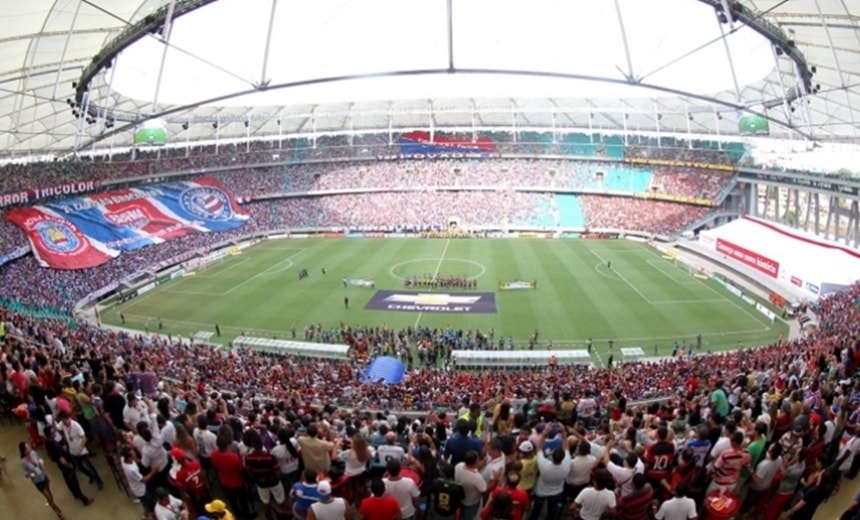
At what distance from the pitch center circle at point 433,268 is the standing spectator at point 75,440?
1154 inches

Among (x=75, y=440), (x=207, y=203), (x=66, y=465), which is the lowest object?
(x=66, y=465)

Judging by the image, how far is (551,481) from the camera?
5.88 m

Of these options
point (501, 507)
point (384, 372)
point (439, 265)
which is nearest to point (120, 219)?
point (439, 265)

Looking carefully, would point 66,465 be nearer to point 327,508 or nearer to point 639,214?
point 327,508

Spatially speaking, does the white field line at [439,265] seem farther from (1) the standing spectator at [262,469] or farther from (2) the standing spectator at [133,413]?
(1) the standing spectator at [262,469]

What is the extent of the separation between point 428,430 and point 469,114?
56.6 meters

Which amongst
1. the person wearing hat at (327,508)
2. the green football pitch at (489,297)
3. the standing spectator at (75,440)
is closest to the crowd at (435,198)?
the green football pitch at (489,297)

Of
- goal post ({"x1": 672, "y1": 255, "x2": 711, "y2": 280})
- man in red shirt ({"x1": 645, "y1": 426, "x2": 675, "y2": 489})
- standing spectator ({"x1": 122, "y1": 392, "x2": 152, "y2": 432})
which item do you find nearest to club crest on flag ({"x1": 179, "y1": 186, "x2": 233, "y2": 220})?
goal post ({"x1": 672, "y1": 255, "x2": 711, "y2": 280})

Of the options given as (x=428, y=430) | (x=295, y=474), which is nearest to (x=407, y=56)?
(x=428, y=430)

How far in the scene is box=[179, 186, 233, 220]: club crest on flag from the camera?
4891 centimetres

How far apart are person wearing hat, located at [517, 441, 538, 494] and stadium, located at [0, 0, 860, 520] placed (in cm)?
7

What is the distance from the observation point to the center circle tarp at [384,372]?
1980 cm

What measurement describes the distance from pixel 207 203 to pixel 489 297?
95.8ft

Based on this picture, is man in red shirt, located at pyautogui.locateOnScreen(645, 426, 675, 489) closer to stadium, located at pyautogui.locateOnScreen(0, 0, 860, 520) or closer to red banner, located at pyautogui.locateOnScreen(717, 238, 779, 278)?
stadium, located at pyautogui.locateOnScreen(0, 0, 860, 520)
